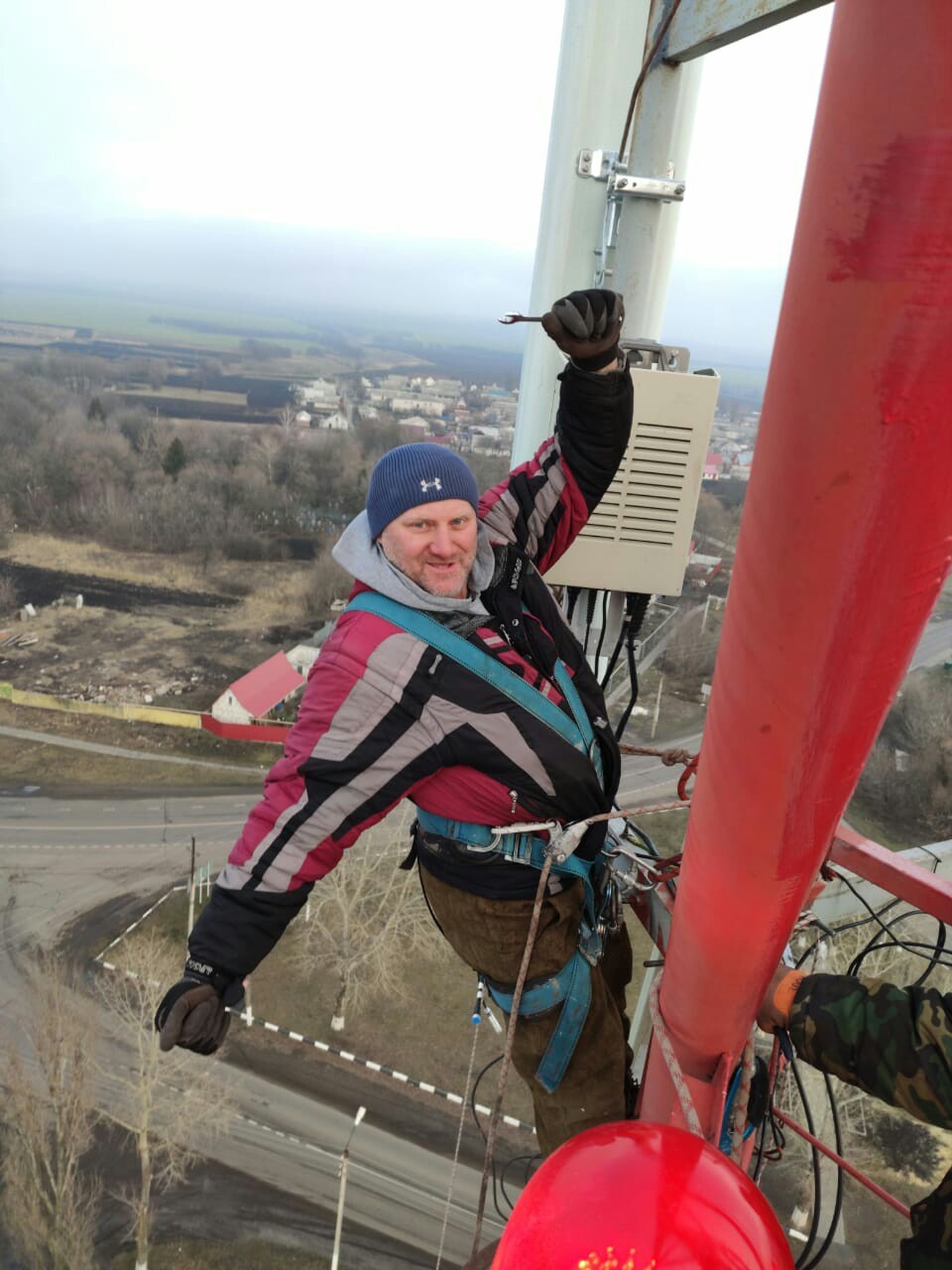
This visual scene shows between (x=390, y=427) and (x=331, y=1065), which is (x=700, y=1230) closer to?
(x=331, y=1065)

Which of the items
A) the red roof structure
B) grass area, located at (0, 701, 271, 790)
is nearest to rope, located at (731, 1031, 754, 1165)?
grass area, located at (0, 701, 271, 790)

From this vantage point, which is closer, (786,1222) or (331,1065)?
(786,1222)

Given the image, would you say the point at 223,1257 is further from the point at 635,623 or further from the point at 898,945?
the point at 898,945

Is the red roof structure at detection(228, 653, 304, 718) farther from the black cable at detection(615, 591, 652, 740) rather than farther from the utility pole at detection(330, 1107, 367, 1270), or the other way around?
the black cable at detection(615, 591, 652, 740)

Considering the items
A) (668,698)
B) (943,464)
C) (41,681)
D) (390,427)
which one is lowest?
(41,681)

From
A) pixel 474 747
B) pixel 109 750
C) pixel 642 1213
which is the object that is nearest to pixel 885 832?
pixel 109 750

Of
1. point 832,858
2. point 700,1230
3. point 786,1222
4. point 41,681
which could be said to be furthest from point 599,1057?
point 41,681
